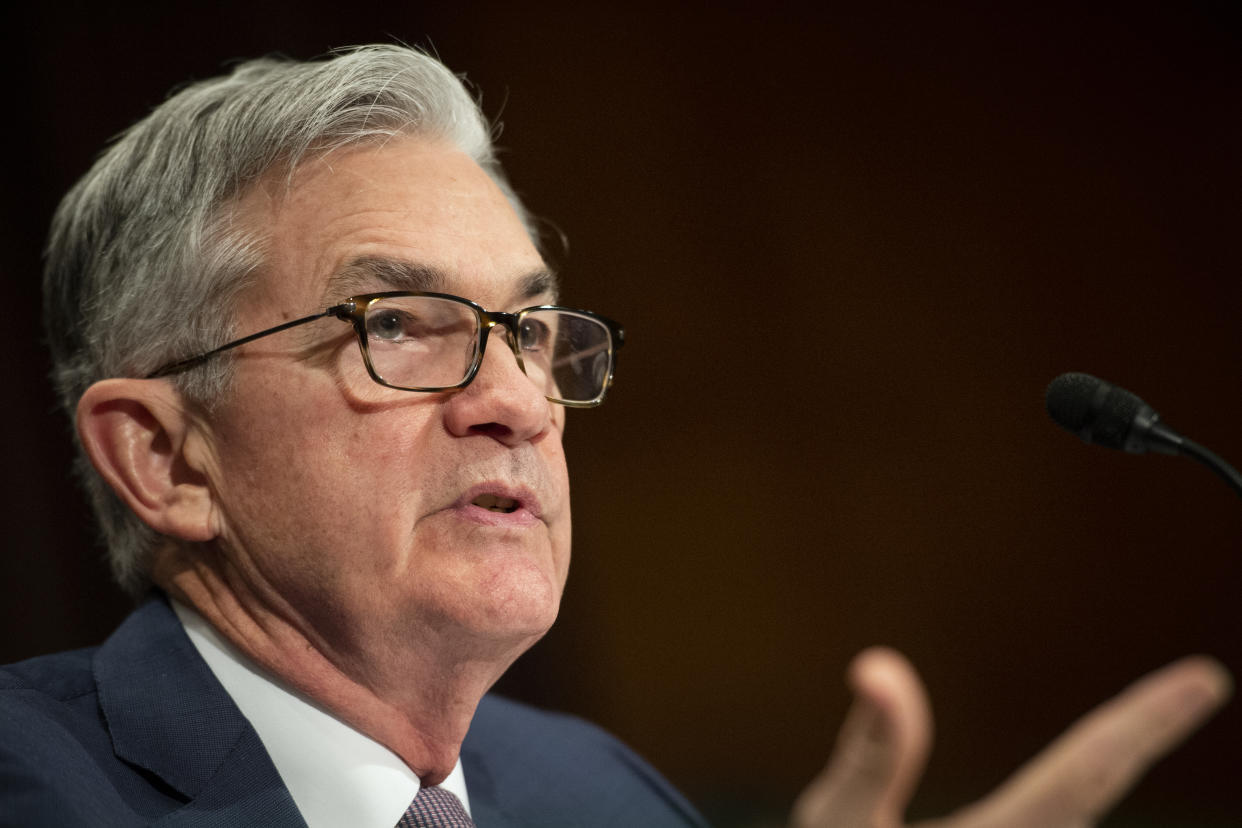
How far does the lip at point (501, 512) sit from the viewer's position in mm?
1476

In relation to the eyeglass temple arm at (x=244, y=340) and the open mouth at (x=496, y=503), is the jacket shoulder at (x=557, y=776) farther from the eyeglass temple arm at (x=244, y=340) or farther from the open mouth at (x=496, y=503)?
the eyeglass temple arm at (x=244, y=340)

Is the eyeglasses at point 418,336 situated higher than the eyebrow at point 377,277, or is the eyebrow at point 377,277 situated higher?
the eyebrow at point 377,277

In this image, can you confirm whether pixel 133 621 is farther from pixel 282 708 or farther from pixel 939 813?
pixel 939 813

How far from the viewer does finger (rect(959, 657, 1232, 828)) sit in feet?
3.65

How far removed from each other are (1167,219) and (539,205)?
6.48 ft

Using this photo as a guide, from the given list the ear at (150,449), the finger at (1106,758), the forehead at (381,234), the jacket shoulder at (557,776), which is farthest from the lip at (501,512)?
the finger at (1106,758)

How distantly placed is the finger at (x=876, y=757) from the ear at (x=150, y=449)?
0.97 m

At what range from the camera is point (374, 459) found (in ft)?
4.79

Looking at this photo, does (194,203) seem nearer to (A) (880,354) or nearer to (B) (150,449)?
(B) (150,449)

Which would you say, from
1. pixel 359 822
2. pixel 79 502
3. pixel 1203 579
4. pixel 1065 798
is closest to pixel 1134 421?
pixel 1065 798

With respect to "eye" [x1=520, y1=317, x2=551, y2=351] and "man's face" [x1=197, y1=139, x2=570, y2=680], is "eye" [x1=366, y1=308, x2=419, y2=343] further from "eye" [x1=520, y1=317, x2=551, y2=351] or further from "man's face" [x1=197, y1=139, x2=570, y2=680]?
"eye" [x1=520, y1=317, x2=551, y2=351]

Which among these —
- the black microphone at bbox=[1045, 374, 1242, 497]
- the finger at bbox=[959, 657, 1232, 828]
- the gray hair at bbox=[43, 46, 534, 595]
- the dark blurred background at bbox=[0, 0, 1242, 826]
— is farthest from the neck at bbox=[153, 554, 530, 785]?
the dark blurred background at bbox=[0, 0, 1242, 826]

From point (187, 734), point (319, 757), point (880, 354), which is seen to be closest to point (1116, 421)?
point (319, 757)

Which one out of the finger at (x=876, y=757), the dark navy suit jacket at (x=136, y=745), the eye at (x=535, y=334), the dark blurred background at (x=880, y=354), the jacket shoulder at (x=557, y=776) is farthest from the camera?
the dark blurred background at (x=880, y=354)
